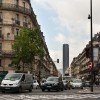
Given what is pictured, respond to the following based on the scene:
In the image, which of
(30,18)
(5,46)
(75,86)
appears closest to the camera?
(75,86)

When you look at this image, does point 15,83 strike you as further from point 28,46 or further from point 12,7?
point 12,7

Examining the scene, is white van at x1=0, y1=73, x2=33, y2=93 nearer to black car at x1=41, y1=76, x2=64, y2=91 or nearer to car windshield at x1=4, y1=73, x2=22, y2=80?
car windshield at x1=4, y1=73, x2=22, y2=80

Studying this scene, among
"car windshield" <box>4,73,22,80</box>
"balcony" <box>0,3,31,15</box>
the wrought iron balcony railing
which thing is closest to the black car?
"car windshield" <box>4,73,22,80</box>

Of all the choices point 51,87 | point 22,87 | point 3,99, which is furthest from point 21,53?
point 3,99

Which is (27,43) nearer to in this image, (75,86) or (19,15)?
(75,86)

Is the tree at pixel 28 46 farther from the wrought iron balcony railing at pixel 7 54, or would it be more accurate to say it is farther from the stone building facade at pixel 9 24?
the stone building facade at pixel 9 24

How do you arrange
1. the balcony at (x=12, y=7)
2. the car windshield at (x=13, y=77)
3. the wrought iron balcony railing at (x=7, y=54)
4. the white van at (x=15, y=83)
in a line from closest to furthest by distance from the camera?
the white van at (x=15, y=83)
the car windshield at (x=13, y=77)
the wrought iron balcony railing at (x=7, y=54)
the balcony at (x=12, y=7)

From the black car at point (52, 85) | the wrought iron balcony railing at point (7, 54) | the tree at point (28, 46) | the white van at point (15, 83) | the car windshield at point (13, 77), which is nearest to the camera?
the white van at point (15, 83)

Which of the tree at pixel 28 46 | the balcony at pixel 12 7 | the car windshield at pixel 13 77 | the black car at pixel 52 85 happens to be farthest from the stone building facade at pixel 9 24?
the car windshield at pixel 13 77

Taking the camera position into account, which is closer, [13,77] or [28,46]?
[13,77]

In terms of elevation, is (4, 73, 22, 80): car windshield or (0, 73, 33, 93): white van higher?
(4, 73, 22, 80): car windshield

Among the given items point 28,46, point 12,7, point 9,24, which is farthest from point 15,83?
point 12,7

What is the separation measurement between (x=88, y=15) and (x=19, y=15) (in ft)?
146

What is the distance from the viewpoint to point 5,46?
7912 centimetres
